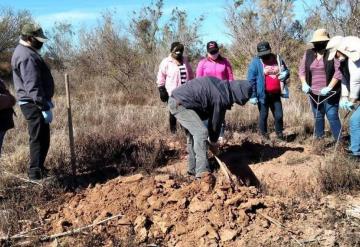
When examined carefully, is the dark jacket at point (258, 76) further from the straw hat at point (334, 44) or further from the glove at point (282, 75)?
the straw hat at point (334, 44)

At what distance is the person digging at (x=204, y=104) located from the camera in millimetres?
4934

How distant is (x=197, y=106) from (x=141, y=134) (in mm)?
2592

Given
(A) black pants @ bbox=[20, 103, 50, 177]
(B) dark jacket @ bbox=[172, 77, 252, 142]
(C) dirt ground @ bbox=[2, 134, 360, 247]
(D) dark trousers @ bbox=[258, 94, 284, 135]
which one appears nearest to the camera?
(C) dirt ground @ bbox=[2, 134, 360, 247]

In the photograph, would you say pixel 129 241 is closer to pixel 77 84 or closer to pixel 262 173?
pixel 262 173

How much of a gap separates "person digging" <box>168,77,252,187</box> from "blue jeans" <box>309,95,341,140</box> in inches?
68.4

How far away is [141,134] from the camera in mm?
7570

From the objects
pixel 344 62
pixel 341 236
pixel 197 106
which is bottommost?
pixel 341 236

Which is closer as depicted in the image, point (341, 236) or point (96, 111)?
point (341, 236)

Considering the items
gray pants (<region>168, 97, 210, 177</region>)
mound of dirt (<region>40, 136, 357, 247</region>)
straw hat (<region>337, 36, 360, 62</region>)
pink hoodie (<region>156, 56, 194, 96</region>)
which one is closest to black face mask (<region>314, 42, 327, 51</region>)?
straw hat (<region>337, 36, 360, 62</region>)

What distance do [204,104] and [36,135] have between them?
6.40ft

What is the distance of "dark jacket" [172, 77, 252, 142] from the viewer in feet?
16.1

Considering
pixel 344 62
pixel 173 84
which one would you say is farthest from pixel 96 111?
pixel 344 62

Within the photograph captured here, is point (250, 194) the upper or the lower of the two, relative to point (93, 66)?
lower

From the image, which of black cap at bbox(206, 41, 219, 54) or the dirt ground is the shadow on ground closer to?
the dirt ground
